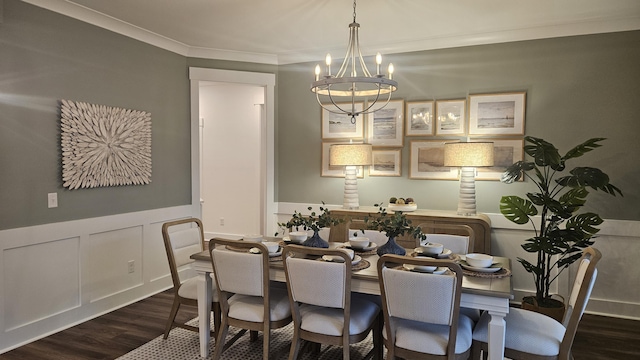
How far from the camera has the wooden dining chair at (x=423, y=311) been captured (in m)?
2.11

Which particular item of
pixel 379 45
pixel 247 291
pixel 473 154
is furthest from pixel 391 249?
pixel 379 45

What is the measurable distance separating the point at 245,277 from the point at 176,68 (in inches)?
115

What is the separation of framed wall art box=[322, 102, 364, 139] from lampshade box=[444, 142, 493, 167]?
1168 millimetres

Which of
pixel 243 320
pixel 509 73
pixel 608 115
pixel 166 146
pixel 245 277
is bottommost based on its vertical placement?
pixel 243 320

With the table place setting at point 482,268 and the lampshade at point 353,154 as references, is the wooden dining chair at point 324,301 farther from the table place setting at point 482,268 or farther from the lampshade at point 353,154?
the lampshade at point 353,154

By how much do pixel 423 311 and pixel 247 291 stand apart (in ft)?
3.64

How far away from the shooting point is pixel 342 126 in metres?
4.79

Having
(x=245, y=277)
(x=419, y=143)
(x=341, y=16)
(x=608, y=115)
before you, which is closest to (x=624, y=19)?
(x=608, y=115)

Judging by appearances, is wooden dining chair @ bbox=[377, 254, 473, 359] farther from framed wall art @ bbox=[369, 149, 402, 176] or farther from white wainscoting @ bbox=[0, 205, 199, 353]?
white wainscoting @ bbox=[0, 205, 199, 353]

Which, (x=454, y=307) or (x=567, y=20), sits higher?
(x=567, y=20)

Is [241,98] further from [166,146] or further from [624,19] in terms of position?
[624,19]

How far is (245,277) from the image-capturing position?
264 cm

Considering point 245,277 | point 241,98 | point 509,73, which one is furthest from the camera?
point 241,98

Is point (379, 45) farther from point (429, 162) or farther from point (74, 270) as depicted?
point (74, 270)
